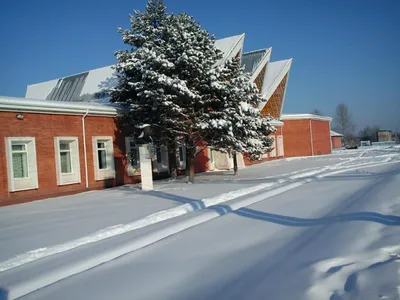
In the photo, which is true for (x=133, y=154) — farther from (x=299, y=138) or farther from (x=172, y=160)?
(x=299, y=138)

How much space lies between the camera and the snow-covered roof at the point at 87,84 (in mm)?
27083

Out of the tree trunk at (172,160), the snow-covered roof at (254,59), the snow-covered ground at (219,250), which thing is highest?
the snow-covered roof at (254,59)

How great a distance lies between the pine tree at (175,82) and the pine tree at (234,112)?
508mm

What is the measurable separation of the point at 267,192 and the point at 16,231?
7824mm

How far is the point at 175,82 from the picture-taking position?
14984mm

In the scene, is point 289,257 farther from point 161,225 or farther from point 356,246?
point 161,225

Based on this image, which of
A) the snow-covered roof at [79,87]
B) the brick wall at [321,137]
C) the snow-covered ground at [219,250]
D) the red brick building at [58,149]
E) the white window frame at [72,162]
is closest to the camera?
the snow-covered ground at [219,250]

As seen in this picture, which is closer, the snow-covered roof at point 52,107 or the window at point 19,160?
the snow-covered roof at point 52,107

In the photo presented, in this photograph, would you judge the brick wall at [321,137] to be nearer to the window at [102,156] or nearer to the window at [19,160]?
the window at [102,156]

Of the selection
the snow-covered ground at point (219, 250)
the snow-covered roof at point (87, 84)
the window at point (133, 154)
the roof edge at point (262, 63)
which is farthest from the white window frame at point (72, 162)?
the roof edge at point (262, 63)

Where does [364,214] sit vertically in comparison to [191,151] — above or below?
below

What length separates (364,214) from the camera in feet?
24.8

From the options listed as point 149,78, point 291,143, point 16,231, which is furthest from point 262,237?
point 291,143

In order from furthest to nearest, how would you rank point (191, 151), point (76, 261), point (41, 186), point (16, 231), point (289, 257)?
point (191, 151) < point (41, 186) < point (16, 231) < point (76, 261) < point (289, 257)
